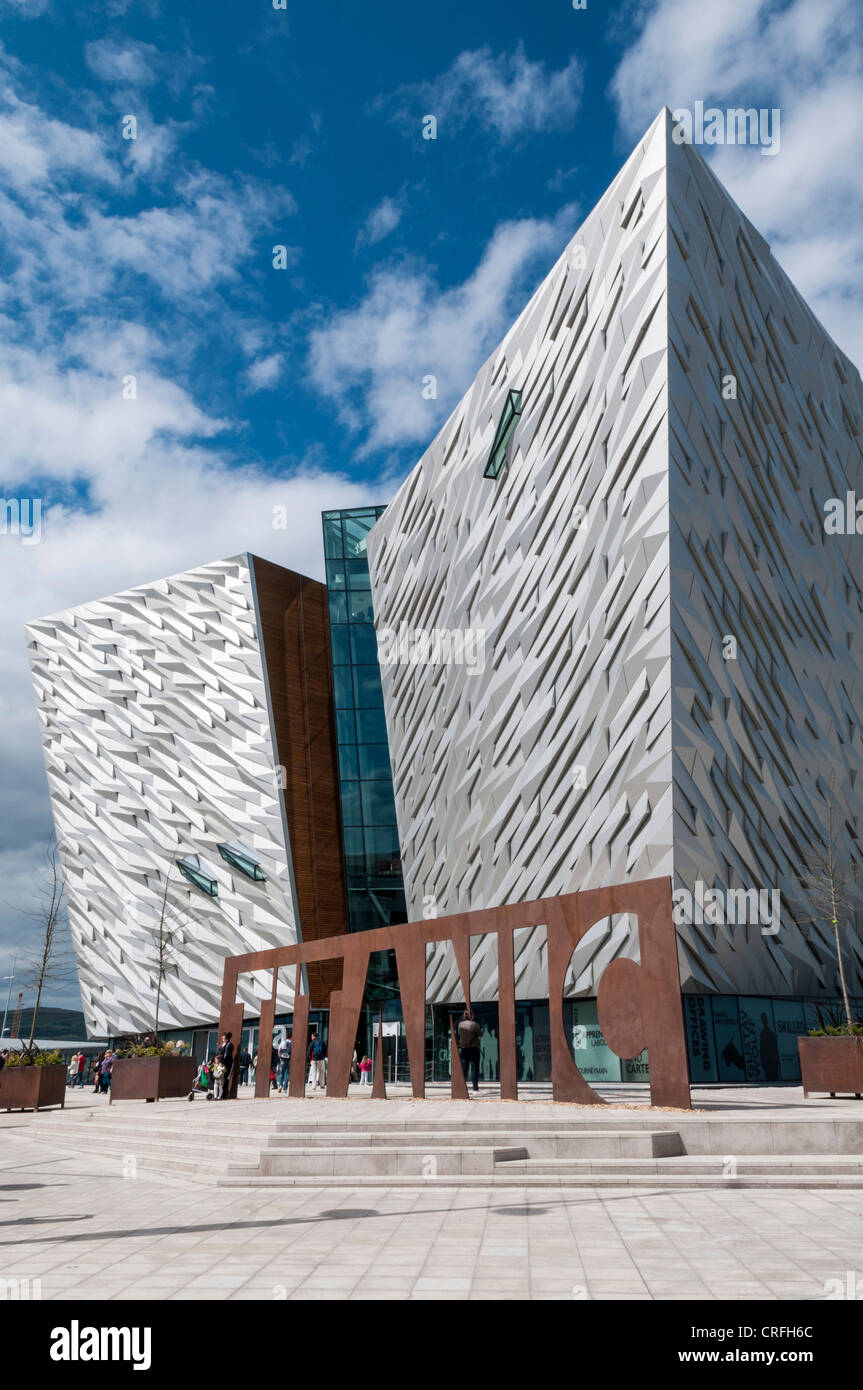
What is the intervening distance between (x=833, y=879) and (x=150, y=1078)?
16899mm

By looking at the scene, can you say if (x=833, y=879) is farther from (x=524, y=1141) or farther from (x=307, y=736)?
(x=307, y=736)

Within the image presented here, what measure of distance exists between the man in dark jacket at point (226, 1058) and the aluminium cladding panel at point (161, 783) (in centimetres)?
1579

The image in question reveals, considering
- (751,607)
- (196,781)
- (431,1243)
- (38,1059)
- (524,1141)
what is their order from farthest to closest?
1. (196,781)
2. (38,1059)
3. (751,607)
4. (524,1141)
5. (431,1243)

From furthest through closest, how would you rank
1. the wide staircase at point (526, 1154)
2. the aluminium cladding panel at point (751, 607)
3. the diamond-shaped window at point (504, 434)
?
1. the diamond-shaped window at point (504, 434)
2. the aluminium cladding panel at point (751, 607)
3. the wide staircase at point (526, 1154)

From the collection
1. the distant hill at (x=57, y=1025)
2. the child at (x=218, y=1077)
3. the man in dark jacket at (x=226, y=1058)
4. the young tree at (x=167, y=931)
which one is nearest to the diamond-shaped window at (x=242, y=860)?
the young tree at (x=167, y=931)

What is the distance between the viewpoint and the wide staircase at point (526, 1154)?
10.6m

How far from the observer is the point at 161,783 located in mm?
42938

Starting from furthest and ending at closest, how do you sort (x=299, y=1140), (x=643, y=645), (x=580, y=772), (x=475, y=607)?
(x=475, y=607) → (x=580, y=772) → (x=643, y=645) → (x=299, y=1140)

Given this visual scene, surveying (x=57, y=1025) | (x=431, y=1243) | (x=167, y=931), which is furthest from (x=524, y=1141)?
(x=57, y=1025)

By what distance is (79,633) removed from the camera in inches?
1806

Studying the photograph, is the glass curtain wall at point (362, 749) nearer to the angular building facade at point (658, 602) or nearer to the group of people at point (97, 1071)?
the angular building facade at point (658, 602)

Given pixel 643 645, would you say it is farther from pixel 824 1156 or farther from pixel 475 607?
pixel 824 1156
